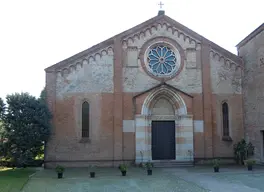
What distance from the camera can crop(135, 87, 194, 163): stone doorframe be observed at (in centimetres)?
2056

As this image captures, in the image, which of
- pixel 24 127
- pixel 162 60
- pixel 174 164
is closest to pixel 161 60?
pixel 162 60

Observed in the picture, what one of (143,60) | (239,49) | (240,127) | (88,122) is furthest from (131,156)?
(239,49)

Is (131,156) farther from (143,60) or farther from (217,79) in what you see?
(217,79)

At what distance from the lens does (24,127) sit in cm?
1808

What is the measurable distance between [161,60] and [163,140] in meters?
5.54

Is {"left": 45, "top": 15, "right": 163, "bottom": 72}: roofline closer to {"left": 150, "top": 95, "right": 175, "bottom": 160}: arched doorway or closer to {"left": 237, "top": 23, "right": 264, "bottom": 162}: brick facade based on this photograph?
Answer: {"left": 150, "top": 95, "right": 175, "bottom": 160}: arched doorway

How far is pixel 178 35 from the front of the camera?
72.4 feet

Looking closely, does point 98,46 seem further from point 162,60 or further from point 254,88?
point 254,88

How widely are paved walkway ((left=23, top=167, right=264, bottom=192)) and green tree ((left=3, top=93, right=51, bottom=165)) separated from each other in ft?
7.52

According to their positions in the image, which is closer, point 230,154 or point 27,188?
point 27,188

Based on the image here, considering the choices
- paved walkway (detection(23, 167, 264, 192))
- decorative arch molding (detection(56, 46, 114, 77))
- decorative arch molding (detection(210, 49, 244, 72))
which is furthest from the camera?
decorative arch molding (detection(210, 49, 244, 72))

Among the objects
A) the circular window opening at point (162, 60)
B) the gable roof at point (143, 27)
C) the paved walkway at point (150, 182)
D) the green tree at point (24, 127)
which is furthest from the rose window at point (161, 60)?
the green tree at point (24, 127)

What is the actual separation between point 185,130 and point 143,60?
5.54 meters

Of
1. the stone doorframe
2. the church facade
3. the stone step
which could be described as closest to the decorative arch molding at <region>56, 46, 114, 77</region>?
the church facade
